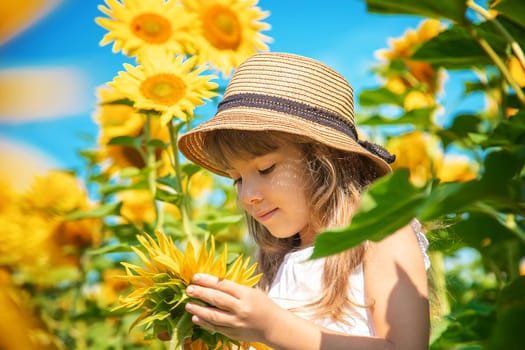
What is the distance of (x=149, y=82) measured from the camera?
122 cm

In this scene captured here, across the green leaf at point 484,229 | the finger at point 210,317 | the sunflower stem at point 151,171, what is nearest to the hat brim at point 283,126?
the sunflower stem at point 151,171

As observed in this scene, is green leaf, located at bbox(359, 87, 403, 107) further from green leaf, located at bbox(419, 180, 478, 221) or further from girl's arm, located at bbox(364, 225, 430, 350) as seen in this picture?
green leaf, located at bbox(419, 180, 478, 221)

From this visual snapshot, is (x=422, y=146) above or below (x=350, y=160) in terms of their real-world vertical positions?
above

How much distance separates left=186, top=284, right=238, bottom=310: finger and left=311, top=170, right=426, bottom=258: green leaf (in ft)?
1.02

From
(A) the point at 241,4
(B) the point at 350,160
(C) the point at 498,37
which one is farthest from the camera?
(A) the point at 241,4

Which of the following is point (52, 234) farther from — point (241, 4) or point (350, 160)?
point (350, 160)

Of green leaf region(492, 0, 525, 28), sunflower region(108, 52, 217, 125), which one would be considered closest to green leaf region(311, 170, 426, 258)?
Answer: green leaf region(492, 0, 525, 28)

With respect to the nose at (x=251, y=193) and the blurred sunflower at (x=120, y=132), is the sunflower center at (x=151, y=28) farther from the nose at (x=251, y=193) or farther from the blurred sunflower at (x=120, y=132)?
the nose at (x=251, y=193)

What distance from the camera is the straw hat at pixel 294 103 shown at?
1.08 meters

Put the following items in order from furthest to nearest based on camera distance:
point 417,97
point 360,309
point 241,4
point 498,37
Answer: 1. point 417,97
2. point 241,4
3. point 360,309
4. point 498,37

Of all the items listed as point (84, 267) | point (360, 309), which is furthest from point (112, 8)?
point (84, 267)

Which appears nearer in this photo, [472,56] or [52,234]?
[472,56]

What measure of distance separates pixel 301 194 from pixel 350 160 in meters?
0.14

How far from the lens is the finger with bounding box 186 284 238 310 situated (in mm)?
783
